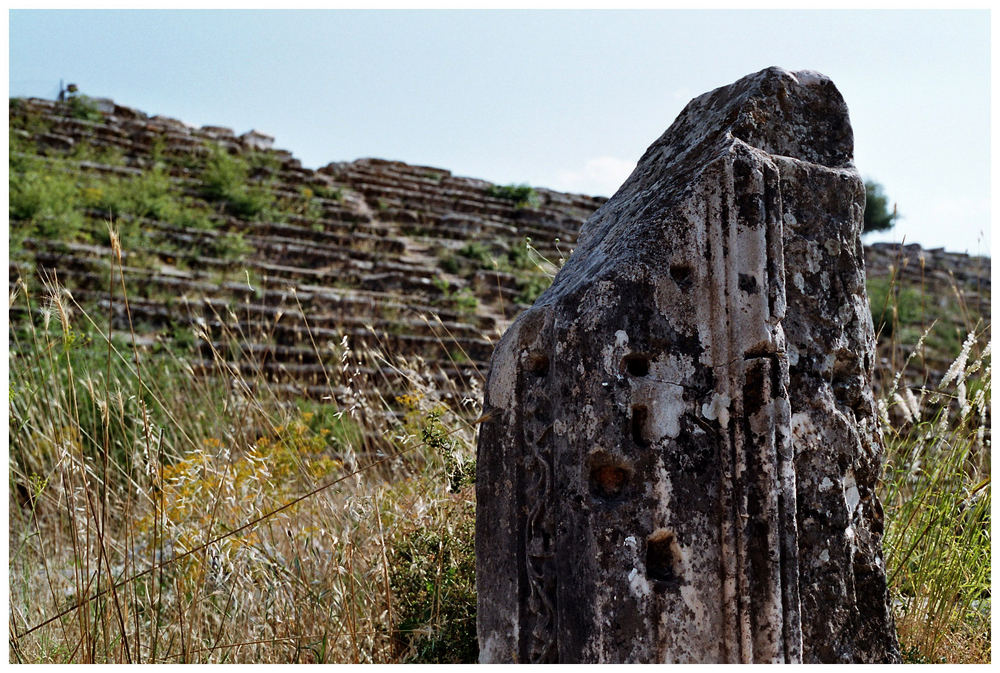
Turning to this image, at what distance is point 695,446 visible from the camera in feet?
5.77

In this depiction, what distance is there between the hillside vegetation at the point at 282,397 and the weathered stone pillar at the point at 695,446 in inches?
23.1

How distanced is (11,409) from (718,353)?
11.2 ft

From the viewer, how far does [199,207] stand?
8.70 metres

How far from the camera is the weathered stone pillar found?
1.71 m

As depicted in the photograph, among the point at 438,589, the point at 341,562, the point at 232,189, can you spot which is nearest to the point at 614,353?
the point at 438,589

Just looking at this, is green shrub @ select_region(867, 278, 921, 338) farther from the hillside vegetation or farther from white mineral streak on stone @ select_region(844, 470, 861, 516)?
white mineral streak on stone @ select_region(844, 470, 861, 516)

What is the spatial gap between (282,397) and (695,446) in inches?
168

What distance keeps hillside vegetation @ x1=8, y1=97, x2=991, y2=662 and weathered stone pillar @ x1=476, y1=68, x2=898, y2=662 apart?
1.92 ft

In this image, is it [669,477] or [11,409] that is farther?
[11,409]

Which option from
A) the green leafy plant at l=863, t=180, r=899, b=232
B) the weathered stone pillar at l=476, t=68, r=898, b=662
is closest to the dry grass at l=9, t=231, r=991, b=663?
the weathered stone pillar at l=476, t=68, r=898, b=662

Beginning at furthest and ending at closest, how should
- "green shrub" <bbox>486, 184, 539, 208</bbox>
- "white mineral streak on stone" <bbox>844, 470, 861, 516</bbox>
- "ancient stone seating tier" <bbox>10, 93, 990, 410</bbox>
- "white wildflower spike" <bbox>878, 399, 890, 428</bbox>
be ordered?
1. "green shrub" <bbox>486, 184, 539, 208</bbox>
2. "ancient stone seating tier" <bbox>10, 93, 990, 410</bbox>
3. "white wildflower spike" <bbox>878, 399, 890, 428</bbox>
4. "white mineral streak on stone" <bbox>844, 470, 861, 516</bbox>

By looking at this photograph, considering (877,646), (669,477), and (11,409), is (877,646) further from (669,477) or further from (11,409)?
(11,409)

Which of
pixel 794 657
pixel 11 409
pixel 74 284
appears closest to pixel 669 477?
pixel 794 657

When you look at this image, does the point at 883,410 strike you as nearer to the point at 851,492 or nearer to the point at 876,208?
the point at 851,492
